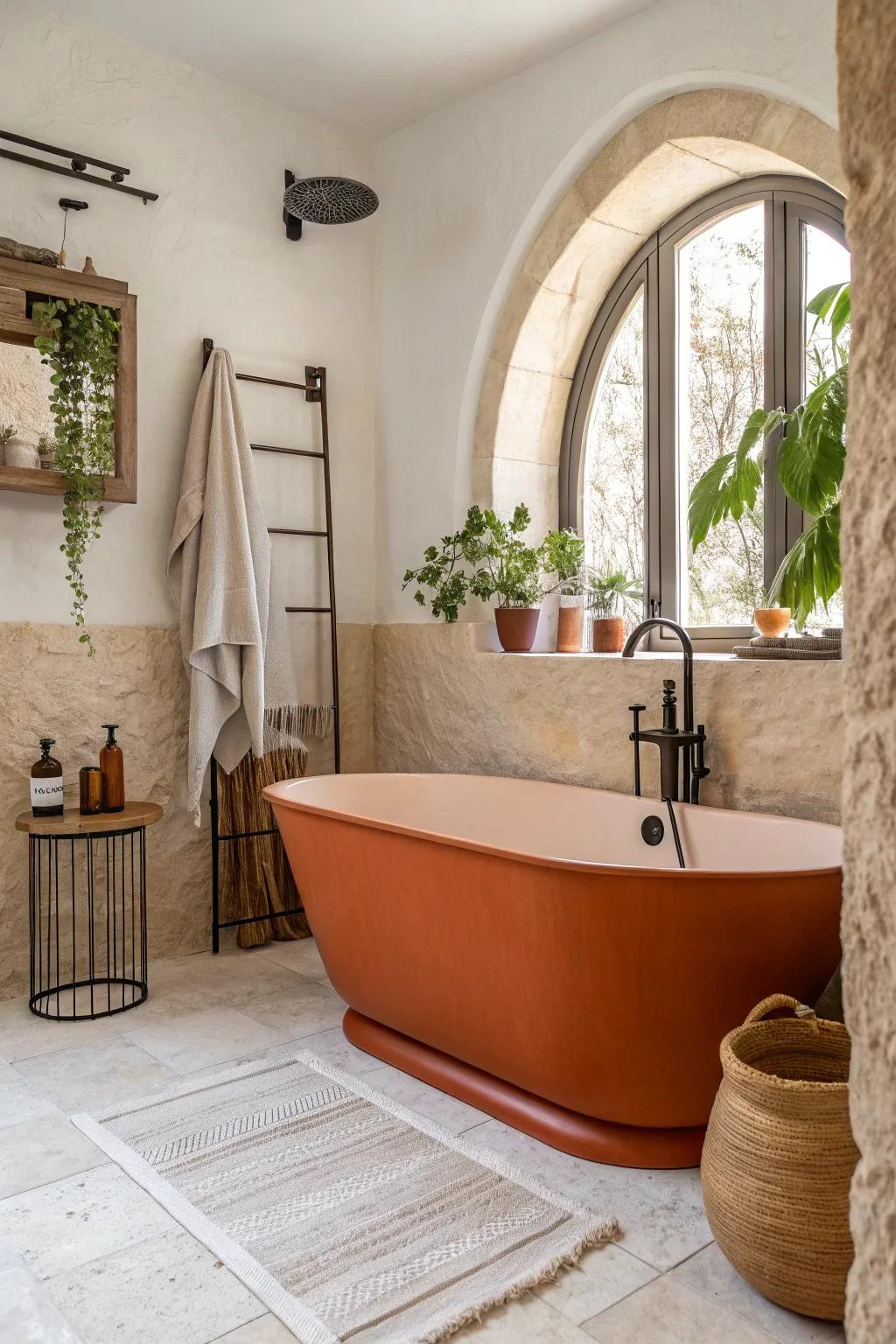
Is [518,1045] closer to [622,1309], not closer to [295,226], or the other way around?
[622,1309]

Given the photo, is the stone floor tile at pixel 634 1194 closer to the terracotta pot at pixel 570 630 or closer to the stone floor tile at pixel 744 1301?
the stone floor tile at pixel 744 1301

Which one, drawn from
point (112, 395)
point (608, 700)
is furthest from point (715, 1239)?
point (112, 395)

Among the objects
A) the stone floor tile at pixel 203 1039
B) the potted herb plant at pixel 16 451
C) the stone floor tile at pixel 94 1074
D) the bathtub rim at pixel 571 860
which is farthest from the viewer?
the potted herb plant at pixel 16 451

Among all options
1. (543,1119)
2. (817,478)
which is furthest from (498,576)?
(543,1119)

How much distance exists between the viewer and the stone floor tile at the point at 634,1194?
1.88m

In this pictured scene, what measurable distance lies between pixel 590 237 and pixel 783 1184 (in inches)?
117

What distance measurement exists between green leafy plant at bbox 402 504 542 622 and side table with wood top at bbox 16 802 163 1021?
124 centimetres

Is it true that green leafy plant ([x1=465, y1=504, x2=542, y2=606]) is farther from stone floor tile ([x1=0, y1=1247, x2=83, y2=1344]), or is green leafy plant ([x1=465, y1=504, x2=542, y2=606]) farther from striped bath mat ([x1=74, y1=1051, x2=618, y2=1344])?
stone floor tile ([x1=0, y1=1247, x2=83, y2=1344])

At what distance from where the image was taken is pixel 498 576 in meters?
3.71

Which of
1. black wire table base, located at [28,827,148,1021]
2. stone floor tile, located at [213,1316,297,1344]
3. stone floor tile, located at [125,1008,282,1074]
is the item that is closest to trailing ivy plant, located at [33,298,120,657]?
black wire table base, located at [28,827,148,1021]

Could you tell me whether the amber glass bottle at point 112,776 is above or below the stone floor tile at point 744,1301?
above

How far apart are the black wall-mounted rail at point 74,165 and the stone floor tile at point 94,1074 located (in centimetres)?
265

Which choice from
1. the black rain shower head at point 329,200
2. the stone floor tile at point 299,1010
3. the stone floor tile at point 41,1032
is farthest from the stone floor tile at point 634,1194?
the black rain shower head at point 329,200

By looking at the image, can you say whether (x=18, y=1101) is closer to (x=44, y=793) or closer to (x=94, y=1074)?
(x=94, y=1074)
